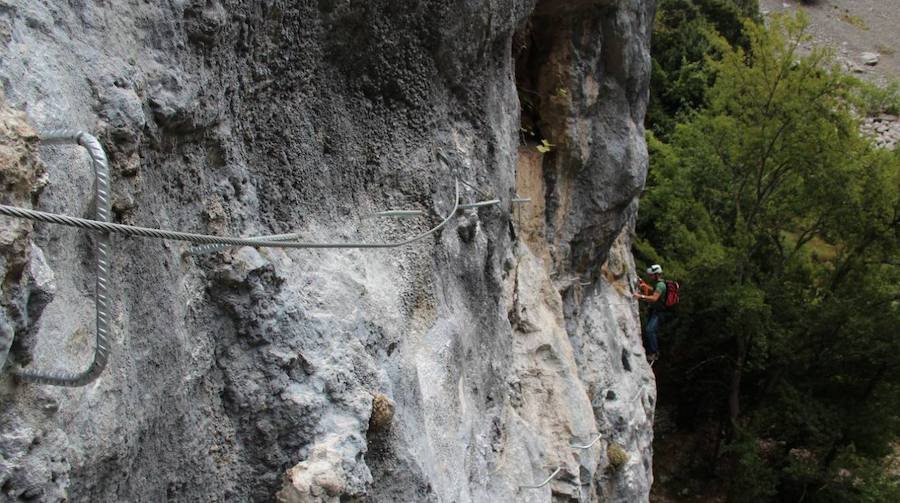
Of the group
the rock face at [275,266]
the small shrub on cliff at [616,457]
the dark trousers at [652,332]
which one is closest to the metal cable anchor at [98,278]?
the rock face at [275,266]

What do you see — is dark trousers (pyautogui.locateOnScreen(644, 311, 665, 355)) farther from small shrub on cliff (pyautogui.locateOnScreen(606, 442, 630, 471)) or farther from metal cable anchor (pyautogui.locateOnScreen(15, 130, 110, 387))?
metal cable anchor (pyautogui.locateOnScreen(15, 130, 110, 387))

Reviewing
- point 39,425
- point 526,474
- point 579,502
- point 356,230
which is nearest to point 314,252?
point 356,230

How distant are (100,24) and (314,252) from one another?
1.21 m

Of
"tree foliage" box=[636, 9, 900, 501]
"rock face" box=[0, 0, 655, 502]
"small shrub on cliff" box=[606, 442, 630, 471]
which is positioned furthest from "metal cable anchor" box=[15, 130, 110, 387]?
"tree foliage" box=[636, 9, 900, 501]

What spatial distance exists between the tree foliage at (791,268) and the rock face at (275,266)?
303 inches

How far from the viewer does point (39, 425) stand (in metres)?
1.62

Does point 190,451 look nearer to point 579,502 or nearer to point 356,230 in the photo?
point 356,230

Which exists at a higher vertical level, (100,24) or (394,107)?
(100,24)

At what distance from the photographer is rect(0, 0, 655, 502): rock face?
5.90 feet

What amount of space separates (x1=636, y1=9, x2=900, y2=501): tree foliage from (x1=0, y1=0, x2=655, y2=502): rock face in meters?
7.71

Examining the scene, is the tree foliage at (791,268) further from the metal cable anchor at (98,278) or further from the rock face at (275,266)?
the metal cable anchor at (98,278)

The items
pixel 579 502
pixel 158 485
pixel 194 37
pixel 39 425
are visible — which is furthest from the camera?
pixel 579 502

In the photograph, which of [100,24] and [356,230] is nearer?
[100,24]

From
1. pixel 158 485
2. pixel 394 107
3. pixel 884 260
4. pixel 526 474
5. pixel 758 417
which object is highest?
pixel 394 107
